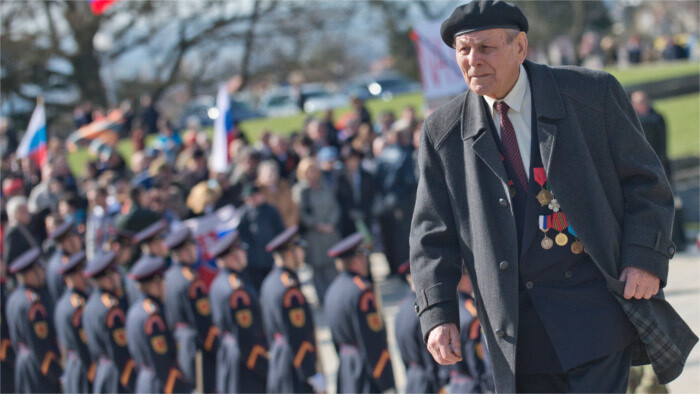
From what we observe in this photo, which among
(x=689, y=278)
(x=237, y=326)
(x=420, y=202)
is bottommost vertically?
(x=689, y=278)

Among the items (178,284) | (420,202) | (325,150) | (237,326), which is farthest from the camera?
(325,150)

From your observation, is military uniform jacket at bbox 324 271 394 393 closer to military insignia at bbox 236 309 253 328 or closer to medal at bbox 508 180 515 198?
military insignia at bbox 236 309 253 328

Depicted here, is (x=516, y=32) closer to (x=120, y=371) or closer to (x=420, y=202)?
(x=420, y=202)

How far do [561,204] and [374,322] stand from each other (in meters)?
3.52

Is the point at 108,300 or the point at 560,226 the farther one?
the point at 108,300

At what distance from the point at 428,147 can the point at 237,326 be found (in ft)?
13.0

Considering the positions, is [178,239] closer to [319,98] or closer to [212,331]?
[212,331]

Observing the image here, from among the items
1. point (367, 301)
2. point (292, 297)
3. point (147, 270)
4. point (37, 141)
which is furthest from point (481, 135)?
point (37, 141)

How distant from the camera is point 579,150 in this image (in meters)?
3.44

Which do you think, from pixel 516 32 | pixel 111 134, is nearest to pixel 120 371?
pixel 516 32

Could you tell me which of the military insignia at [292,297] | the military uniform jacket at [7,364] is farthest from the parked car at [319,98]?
the military insignia at [292,297]

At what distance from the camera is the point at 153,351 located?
7066 millimetres

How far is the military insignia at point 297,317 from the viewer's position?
284 inches

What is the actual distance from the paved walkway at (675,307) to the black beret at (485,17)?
157 inches
